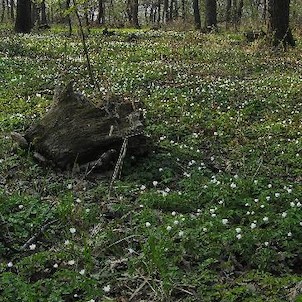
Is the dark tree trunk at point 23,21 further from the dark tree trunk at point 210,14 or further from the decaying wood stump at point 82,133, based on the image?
the decaying wood stump at point 82,133

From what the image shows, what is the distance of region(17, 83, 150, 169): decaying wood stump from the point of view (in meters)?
7.90

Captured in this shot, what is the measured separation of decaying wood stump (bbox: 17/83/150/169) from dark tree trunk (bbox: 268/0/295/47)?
11.3m

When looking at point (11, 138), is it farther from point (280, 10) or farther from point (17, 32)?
point (17, 32)

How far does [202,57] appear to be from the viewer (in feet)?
58.2

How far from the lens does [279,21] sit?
18.2m

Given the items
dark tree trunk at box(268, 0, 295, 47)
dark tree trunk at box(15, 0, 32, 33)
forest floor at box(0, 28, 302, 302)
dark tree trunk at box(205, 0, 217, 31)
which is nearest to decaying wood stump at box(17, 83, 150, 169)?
forest floor at box(0, 28, 302, 302)

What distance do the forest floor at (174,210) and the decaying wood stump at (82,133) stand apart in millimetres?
262

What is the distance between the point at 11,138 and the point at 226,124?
4.20m

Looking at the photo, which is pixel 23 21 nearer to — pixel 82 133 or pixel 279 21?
pixel 279 21

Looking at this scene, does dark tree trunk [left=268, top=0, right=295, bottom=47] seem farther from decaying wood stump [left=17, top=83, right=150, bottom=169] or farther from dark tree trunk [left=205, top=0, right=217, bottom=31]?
decaying wood stump [left=17, top=83, right=150, bottom=169]

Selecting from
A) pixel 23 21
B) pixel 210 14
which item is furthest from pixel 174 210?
pixel 210 14

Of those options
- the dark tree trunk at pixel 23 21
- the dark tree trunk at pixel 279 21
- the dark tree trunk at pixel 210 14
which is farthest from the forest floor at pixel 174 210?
the dark tree trunk at pixel 210 14

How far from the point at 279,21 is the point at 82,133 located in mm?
12491

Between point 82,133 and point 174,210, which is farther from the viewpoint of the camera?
point 82,133
